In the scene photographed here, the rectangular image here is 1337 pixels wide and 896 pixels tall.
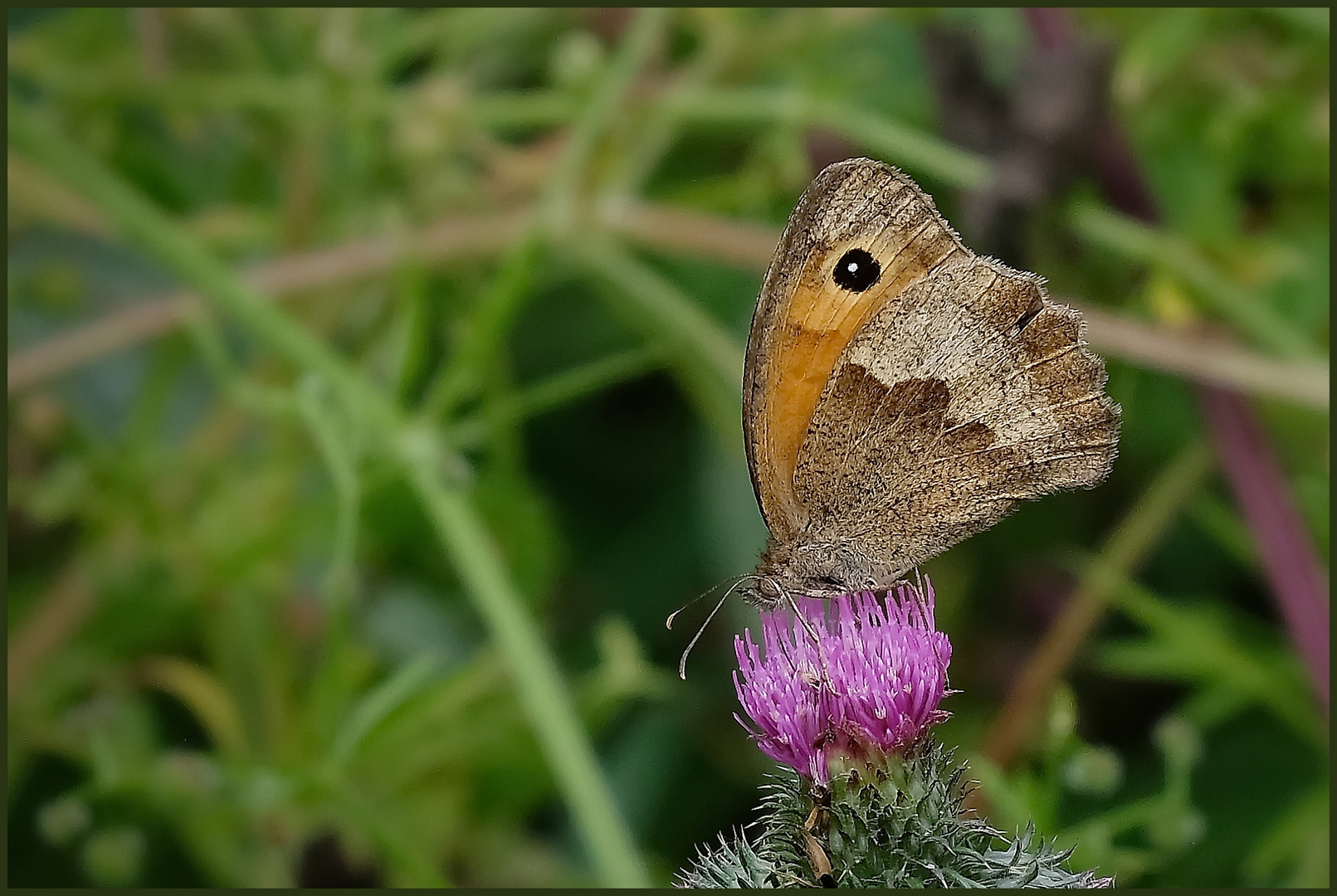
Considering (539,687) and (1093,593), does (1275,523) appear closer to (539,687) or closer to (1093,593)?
(1093,593)

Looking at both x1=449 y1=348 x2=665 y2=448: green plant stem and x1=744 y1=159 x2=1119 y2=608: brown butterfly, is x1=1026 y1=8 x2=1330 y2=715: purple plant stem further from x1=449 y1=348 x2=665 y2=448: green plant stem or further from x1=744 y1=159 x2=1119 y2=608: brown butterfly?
x1=744 y1=159 x2=1119 y2=608: brown butterfly

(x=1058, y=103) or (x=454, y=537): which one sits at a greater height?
(x=1058, y=103)

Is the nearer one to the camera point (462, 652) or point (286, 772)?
point (286, 772)

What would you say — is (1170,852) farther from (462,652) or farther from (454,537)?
(462,652)

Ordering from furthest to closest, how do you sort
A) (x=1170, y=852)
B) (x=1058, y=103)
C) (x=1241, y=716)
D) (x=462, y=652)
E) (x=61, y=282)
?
1. (x=61, y=282)
2. (x=462, y=652)
3. (x=1241, y=716)
4. (x=1058, y=103)
5. (x=1170, y=852)

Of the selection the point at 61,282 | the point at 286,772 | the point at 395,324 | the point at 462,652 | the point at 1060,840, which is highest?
the point at 61,282

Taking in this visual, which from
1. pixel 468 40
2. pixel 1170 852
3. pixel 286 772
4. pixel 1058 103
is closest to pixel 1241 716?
pixel 1170 852

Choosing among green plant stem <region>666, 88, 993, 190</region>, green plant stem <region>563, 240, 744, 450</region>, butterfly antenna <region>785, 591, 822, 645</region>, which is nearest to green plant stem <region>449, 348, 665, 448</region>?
green plant stem <region>563, 240, 744, 450</region>
